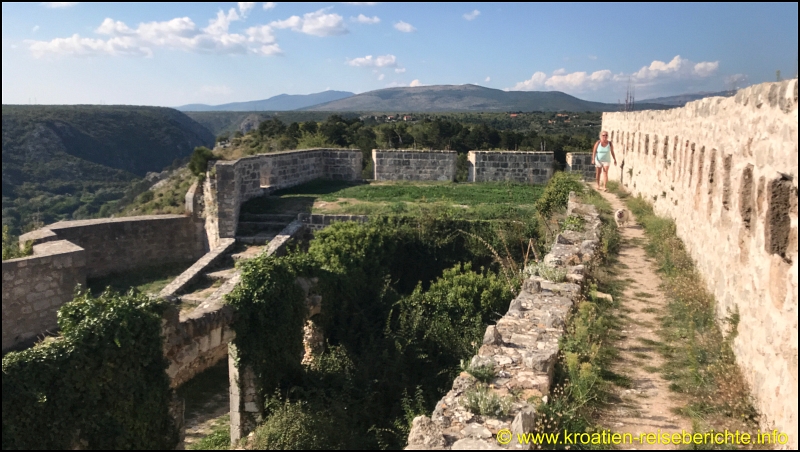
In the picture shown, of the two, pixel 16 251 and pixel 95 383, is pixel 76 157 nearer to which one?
pixel 16 251

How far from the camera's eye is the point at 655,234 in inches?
361

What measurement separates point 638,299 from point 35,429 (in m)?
6.20

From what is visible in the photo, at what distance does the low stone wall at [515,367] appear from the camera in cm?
358

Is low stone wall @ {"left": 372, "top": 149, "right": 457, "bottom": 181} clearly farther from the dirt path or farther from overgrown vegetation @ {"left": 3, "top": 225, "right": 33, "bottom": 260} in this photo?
the dirt path

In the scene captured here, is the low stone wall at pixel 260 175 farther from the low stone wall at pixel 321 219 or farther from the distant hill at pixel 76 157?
the distant hill at pixel 76 157

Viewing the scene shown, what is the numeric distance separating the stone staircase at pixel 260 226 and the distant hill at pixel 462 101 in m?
91.2

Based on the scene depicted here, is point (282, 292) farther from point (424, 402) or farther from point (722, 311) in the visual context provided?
point (722, 311)

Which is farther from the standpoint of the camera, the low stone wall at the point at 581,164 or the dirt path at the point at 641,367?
the low stone wall at the point at 581,164

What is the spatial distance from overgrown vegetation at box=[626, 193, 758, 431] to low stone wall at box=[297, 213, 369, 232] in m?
6.90

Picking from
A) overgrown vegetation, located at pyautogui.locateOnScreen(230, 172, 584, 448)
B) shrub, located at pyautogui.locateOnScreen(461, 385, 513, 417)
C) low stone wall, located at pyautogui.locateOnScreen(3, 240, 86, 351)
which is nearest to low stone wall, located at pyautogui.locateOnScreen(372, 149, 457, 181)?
overgrown vegetation, located at pyautogui.locateOnScreen(230, 172, 584, 448)


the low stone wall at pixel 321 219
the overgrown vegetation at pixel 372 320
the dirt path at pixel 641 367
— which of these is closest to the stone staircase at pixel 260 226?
the low stone wall at pixel 321 219

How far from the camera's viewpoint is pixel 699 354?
16.1 ft

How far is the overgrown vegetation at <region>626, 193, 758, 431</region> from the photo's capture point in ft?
13.3

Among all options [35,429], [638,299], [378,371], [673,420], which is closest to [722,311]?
[638,299]
